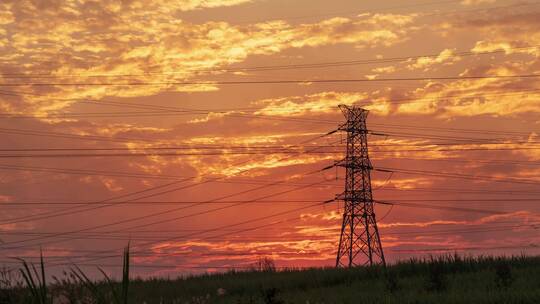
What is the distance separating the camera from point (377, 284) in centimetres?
2728

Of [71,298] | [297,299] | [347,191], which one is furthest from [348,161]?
[71,298]

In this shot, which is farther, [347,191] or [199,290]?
[347,191]

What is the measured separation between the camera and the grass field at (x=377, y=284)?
20391 millimetres

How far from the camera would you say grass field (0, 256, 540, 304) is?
20391mm

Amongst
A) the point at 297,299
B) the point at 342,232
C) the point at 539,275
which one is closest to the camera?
the point at 297,299

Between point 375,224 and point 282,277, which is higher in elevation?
point 375,224

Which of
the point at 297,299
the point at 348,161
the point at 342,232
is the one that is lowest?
the point at 297,299

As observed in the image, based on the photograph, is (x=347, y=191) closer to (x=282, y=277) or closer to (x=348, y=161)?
(x=348, y=161)

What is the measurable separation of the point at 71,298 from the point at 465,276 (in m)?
20.5

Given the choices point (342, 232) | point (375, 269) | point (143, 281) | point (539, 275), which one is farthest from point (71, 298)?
point (342, 232)

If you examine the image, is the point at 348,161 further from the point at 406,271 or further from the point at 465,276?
the point at 465,276

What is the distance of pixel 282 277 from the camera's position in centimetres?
3269

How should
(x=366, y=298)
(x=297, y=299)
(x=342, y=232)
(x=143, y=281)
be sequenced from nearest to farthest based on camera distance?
(x=366, y=298), (x=297, y=299), (x=143, y=281), (x=342, y=232)

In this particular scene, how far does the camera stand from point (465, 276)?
27.1m
